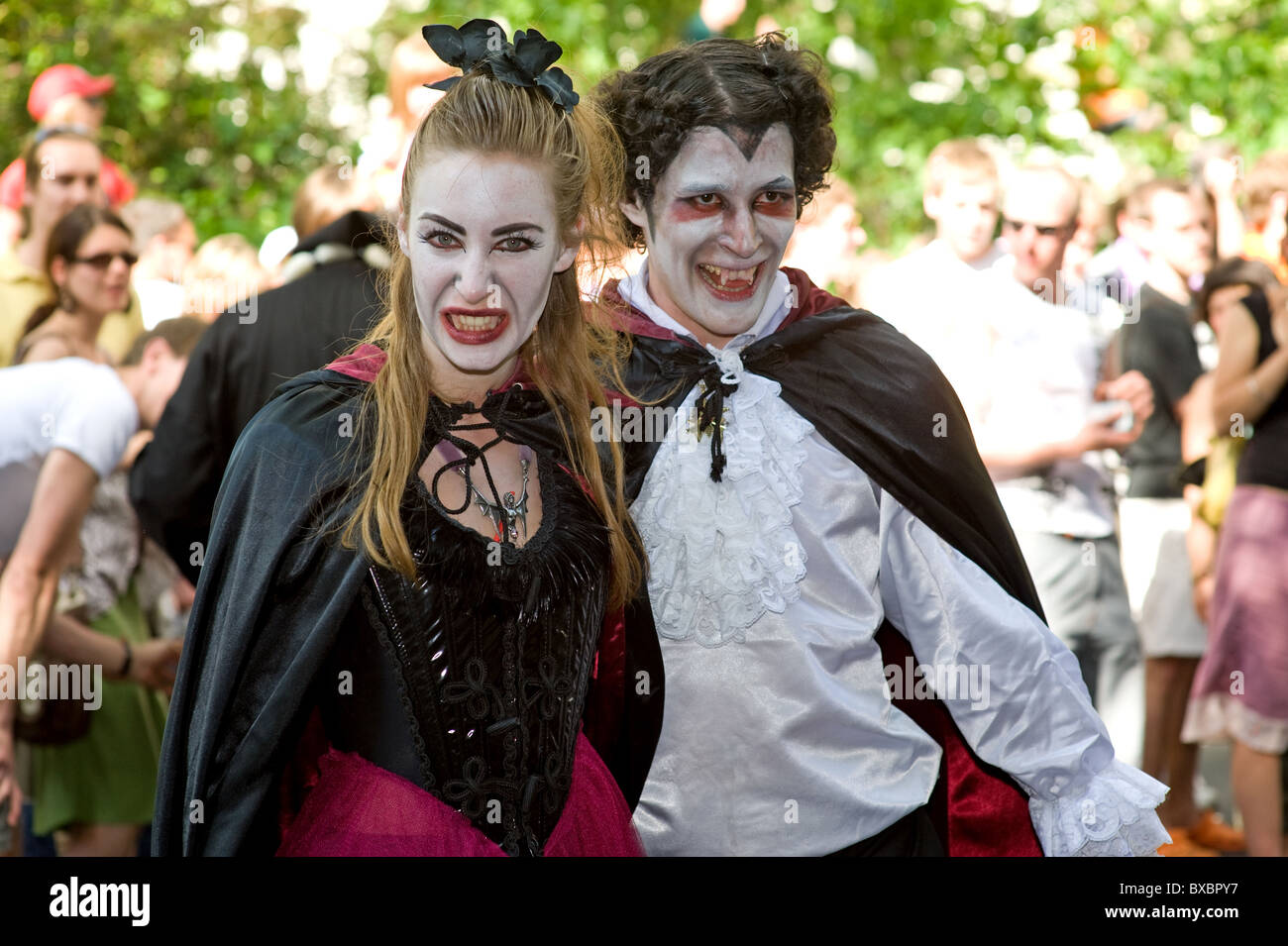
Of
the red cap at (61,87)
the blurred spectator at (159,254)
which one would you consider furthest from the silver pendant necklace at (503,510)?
the red cap at (61,87)

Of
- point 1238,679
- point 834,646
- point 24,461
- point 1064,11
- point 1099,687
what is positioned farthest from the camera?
point 1064,11

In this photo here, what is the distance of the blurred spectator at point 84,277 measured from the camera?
4547mm

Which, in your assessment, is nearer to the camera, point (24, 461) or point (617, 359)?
point (617, 359)

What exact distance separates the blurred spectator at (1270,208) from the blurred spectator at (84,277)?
3.94 m

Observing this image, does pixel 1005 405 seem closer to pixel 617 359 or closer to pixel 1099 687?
pixel 1099 687

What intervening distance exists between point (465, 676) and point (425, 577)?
0.56ft

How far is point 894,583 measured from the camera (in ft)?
9.16

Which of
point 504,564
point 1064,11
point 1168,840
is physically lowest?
point 1168,840

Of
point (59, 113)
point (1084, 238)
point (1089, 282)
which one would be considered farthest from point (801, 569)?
point (59, 113)

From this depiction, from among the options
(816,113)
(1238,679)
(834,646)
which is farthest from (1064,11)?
(834,646)

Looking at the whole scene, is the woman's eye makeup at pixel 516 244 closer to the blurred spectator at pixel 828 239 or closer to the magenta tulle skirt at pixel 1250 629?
the blurred spectator at pixel 828 239

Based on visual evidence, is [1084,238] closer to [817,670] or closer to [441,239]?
[817,670]

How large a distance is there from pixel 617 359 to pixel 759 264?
1.06ft

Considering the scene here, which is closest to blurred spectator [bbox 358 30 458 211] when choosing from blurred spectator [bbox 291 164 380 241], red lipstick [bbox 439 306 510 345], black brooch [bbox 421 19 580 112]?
blurred spectator [bbox 291 164 380 241]
